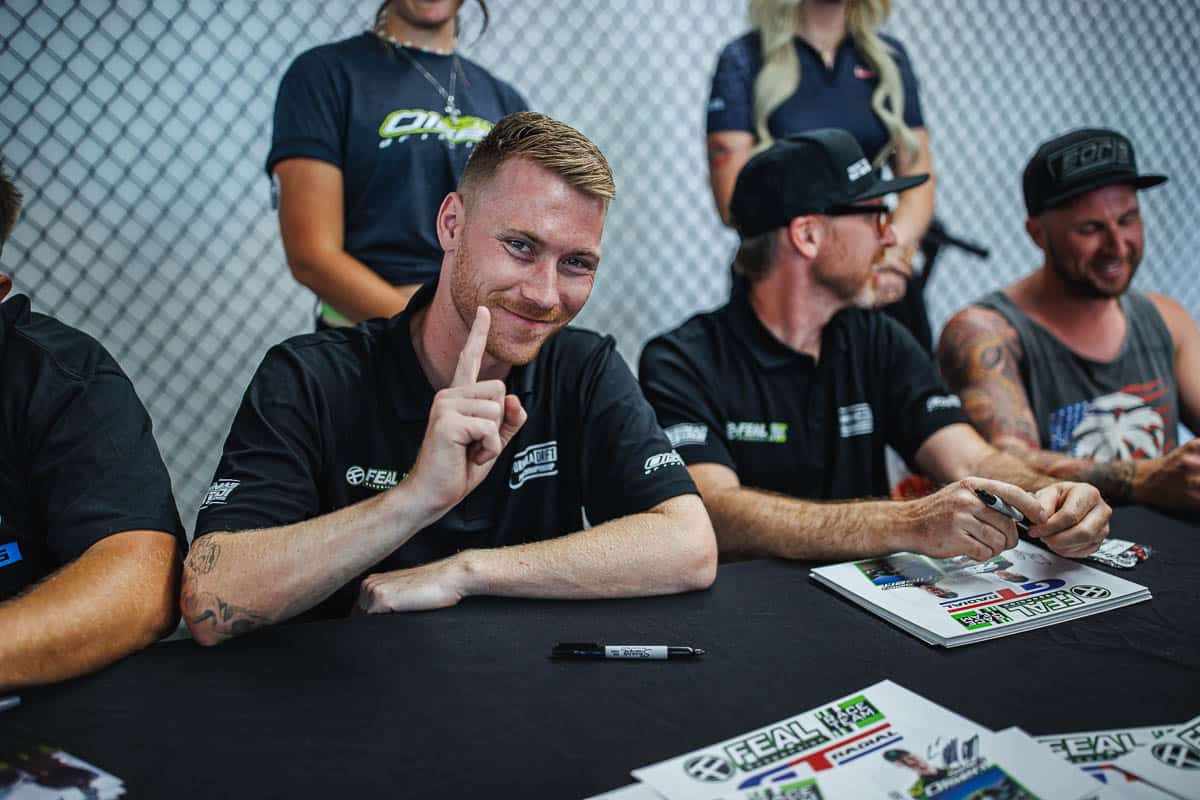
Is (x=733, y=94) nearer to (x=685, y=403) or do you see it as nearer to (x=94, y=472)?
(x=685, y=403)

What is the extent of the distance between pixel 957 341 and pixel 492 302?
123cm

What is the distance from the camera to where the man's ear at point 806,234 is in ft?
5.74

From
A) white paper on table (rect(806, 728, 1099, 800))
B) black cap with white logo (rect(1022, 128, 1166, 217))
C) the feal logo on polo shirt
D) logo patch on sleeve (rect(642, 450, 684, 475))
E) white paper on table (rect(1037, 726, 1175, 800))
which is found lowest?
white paper on table (rect(806, 728, 1099, 800))

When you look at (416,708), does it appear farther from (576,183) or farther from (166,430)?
(166,430)

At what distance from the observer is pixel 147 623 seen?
3.17 ft

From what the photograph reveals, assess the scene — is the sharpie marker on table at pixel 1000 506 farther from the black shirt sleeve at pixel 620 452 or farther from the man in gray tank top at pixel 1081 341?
the man in gray tank top at pixel 1081 341

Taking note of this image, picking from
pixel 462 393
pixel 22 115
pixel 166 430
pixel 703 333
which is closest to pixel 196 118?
pixel 22 115

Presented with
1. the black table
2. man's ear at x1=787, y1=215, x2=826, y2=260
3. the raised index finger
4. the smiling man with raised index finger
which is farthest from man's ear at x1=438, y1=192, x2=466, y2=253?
man's ear at x1=787, y1=215, x2=826, y2=260

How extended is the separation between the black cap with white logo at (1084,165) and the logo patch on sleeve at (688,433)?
1066mm

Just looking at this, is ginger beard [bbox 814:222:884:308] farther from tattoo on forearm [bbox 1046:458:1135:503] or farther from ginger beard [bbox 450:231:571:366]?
ginger beard [bbox 450:231:571:366]

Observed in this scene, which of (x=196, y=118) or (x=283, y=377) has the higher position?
(x=196, y=118)

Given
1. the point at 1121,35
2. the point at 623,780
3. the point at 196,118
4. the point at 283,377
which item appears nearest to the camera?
the point at 623,780

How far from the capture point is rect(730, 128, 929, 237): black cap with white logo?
5.67 feet

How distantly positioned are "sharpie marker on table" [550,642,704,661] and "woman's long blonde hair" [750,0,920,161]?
5.55ft
